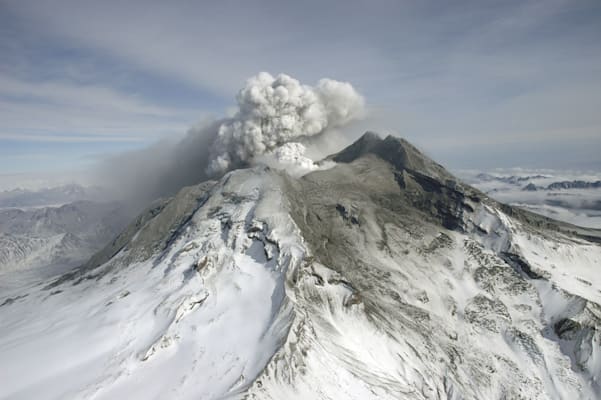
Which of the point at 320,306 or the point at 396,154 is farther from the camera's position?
the point at 396,154

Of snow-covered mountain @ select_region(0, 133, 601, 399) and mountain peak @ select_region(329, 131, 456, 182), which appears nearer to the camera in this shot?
snow-covered mountain @ select_region(0, 133, 601, 399)

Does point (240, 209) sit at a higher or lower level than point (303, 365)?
higher

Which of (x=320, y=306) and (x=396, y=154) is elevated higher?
(x=396, y=154)

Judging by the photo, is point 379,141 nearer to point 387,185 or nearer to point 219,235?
point 387,185

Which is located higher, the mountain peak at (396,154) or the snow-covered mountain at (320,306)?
the mountain peak at (396,154)

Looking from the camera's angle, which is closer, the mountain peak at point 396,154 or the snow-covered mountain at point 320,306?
the snow-covered mountain at point 320,306

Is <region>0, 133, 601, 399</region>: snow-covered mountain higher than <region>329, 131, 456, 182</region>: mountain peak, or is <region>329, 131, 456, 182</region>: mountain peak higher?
<region>329, 131, 456, 182</region>: mountain peak

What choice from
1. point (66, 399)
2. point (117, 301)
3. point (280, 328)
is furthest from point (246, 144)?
point (66, 399)

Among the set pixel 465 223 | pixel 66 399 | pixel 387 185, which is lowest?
pixel 66 399
